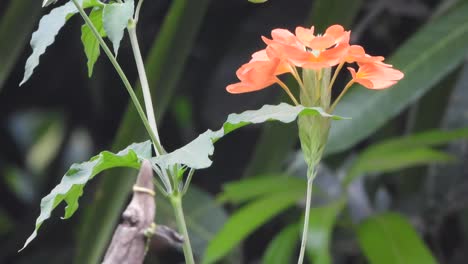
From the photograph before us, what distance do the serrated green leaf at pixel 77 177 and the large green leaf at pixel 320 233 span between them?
2.22ft

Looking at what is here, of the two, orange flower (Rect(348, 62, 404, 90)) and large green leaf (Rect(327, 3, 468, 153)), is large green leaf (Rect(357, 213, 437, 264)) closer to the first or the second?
large green leaf (Rect(327, 3, 468, 153))

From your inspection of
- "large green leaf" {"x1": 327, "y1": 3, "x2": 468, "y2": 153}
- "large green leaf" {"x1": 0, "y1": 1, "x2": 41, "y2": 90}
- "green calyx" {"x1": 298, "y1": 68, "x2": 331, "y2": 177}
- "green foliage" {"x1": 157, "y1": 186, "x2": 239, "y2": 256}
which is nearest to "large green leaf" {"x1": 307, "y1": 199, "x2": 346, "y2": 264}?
"large green leaf" {"x1": 327, "y1": 3, "x2": 468, "y2": 153}

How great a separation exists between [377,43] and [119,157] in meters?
1.24

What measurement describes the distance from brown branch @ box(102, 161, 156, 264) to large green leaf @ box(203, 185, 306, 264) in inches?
27.3

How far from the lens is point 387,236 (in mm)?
1258

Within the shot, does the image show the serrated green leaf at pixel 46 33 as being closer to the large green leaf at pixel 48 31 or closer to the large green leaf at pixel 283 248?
the large green leaf at pixel 48 31

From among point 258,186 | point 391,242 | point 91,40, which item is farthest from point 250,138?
point 91,40

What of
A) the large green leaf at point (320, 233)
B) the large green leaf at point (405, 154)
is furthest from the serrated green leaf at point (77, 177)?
the large green leaf at point (405, 154)

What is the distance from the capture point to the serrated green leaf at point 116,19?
0.52 m

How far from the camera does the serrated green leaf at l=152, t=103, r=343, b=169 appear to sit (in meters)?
0.48

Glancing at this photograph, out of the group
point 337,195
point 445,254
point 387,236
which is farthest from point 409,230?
point 445,254

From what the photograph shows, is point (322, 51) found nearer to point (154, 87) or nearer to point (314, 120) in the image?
point (314, 120)

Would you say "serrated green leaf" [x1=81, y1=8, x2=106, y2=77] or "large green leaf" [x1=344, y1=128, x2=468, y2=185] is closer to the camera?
"serrated green leaf" [x1=81, y1=8, x2=106, y2=77]

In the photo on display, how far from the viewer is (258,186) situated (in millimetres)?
1295
